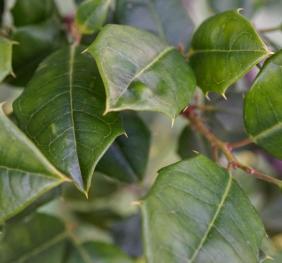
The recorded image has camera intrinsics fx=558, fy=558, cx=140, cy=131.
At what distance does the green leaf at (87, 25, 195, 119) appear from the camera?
0.61 m

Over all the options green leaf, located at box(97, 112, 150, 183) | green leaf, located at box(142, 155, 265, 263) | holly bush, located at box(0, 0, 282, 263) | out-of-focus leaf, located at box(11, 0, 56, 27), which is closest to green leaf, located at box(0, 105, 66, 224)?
holly bush, located at box(0, 0, 282, 263)

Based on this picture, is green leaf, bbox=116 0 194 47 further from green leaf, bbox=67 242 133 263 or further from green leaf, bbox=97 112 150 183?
green leaf, bbox=67 242 133 263

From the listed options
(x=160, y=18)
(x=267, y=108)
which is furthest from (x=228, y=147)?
(x=160, y=18)

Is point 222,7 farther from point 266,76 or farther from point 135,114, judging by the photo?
point 266,76

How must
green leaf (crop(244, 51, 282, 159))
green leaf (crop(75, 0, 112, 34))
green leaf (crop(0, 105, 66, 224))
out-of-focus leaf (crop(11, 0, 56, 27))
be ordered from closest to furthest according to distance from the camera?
green leaf (crop(0, 105, 66, 224)) → green leaf (crop(244, 51, 282, 159)) → green leaf (crop(75, 0, 112, 34)) → out-of-focus leaf (crop(11, 0, 56, 27))

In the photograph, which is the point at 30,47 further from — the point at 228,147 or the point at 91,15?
the point at 228,147

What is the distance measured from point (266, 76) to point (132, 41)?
0.17m

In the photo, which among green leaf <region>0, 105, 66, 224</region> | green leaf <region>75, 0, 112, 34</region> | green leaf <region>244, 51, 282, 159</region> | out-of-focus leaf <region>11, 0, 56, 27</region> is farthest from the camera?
out-of-focus leaf <region>11, 0, 56, 27</region>

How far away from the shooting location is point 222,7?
1.13m

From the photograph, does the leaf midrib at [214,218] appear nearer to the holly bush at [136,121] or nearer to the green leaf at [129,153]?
the holly bush at [136,121]

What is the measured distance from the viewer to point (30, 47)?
890 millimetres

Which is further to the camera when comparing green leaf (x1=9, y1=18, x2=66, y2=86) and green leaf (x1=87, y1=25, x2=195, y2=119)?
green leaf (x1=9, y1=18, x2=66, y2=86)

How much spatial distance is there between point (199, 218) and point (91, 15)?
1.16 ft

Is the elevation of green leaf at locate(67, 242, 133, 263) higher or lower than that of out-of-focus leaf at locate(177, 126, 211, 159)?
lower
